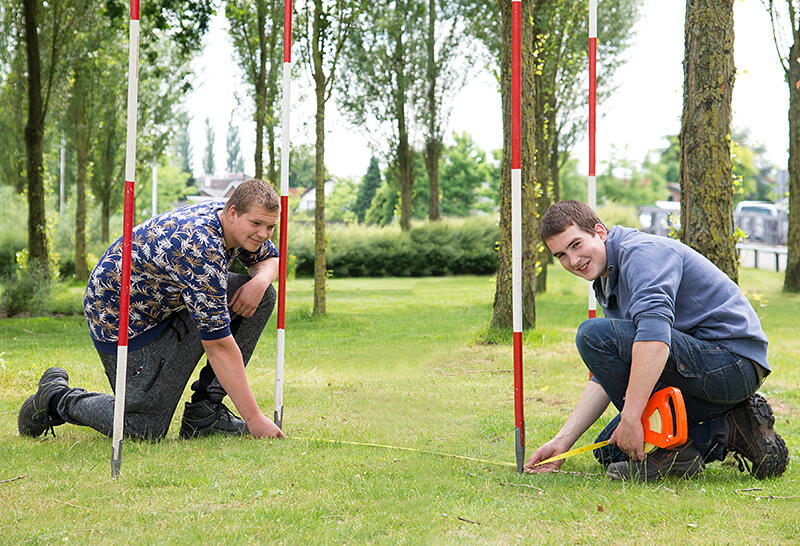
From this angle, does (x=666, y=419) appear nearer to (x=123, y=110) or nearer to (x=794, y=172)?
(x=794, y=172)

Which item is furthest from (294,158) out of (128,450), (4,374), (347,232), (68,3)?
(128,450)

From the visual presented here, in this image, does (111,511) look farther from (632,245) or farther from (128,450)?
(632,245)

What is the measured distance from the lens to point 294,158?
2033 cm

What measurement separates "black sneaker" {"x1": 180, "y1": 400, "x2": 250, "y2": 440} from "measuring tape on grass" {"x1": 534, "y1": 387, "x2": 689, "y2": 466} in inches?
80.1

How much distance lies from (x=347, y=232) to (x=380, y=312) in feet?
37.1

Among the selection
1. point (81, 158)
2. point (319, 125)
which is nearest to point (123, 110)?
point (81, 158)

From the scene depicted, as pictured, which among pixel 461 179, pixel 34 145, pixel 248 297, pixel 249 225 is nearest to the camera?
pixel 249 225

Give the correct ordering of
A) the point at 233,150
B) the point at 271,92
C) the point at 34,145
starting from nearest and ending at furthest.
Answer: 1. the point at 34,145
2. the point at 271,92
3. the point at 233,150

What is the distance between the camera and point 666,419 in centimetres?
307

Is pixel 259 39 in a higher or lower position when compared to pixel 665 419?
higher

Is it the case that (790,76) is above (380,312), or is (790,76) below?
above

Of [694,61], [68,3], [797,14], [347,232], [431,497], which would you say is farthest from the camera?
[347,232]

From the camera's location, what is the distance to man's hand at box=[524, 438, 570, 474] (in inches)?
136

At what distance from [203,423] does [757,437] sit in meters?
2.60
